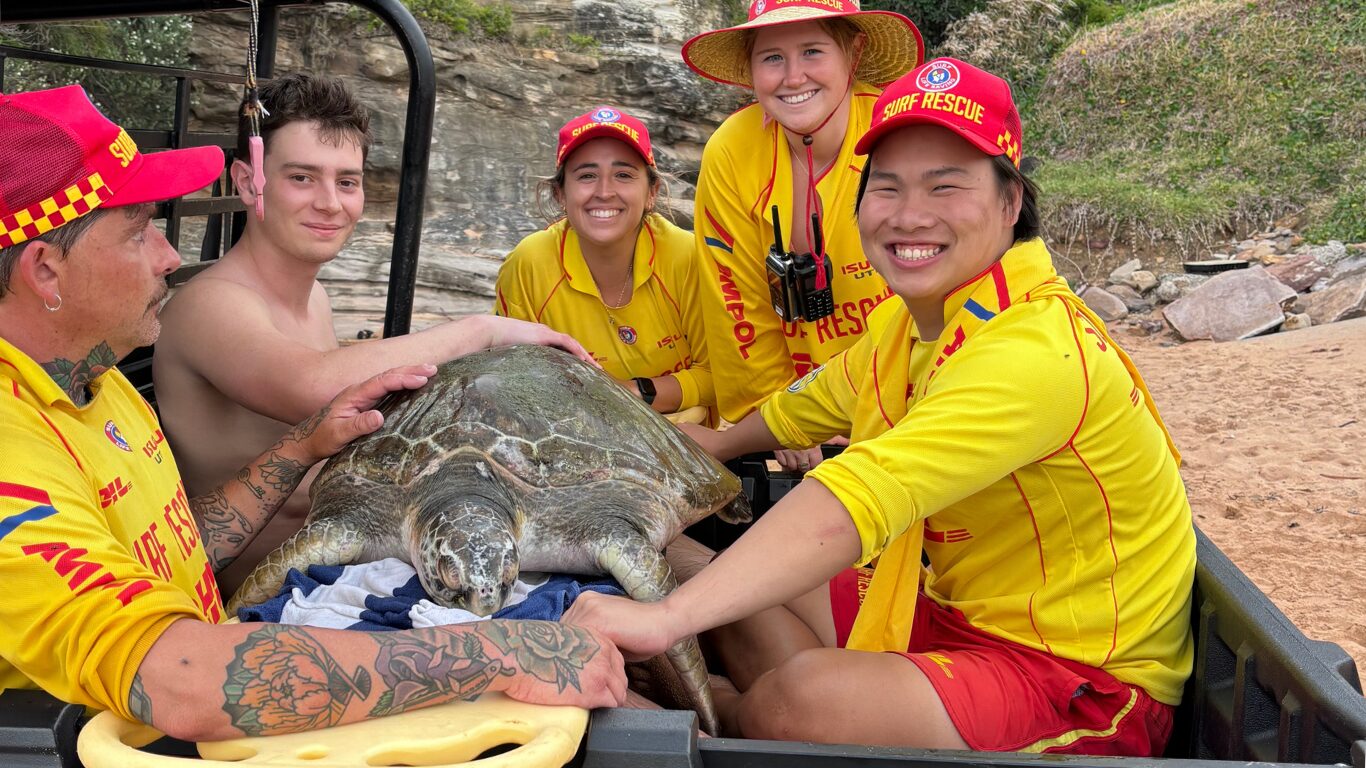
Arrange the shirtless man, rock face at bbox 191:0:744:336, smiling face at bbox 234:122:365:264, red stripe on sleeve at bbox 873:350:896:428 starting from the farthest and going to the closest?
rock face at bbox 191:0:744:336 → smiling face at bbox 234:122:365:264 → the shirtless man → red stripe on sleeve at bbox 873:350:896:428

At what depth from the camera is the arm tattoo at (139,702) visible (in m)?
1.20

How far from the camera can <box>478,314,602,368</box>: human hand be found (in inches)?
99.7

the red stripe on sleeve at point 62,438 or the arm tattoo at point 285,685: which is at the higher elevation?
the red stripe on sleeve at point 62,438

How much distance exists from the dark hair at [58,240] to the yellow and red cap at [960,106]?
1220 millimetres

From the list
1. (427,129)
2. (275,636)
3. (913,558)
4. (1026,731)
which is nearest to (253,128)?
(427,129)

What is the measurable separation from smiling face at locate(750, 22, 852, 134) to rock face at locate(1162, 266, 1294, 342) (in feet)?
21.0

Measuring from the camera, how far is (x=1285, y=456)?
5738 millimetres

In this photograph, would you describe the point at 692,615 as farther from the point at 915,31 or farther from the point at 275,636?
the point at 915,31

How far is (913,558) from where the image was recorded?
1822mm

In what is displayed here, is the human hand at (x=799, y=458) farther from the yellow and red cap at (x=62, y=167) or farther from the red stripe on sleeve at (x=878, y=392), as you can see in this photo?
the yellow and red cap at (x=62, y=167)

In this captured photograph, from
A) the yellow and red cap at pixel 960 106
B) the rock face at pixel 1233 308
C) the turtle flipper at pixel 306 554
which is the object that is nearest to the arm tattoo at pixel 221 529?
the turtle flipper at pixel 306 554

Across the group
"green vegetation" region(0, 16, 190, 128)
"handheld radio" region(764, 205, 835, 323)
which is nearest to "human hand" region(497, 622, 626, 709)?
"handheld radio" region(764, 205, 835, 323)

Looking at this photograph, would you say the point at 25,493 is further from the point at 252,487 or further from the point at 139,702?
the point at 252,487

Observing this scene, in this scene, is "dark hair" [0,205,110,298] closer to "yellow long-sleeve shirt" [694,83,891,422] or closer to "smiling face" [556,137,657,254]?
"smiling face" [556,137,657,254]
